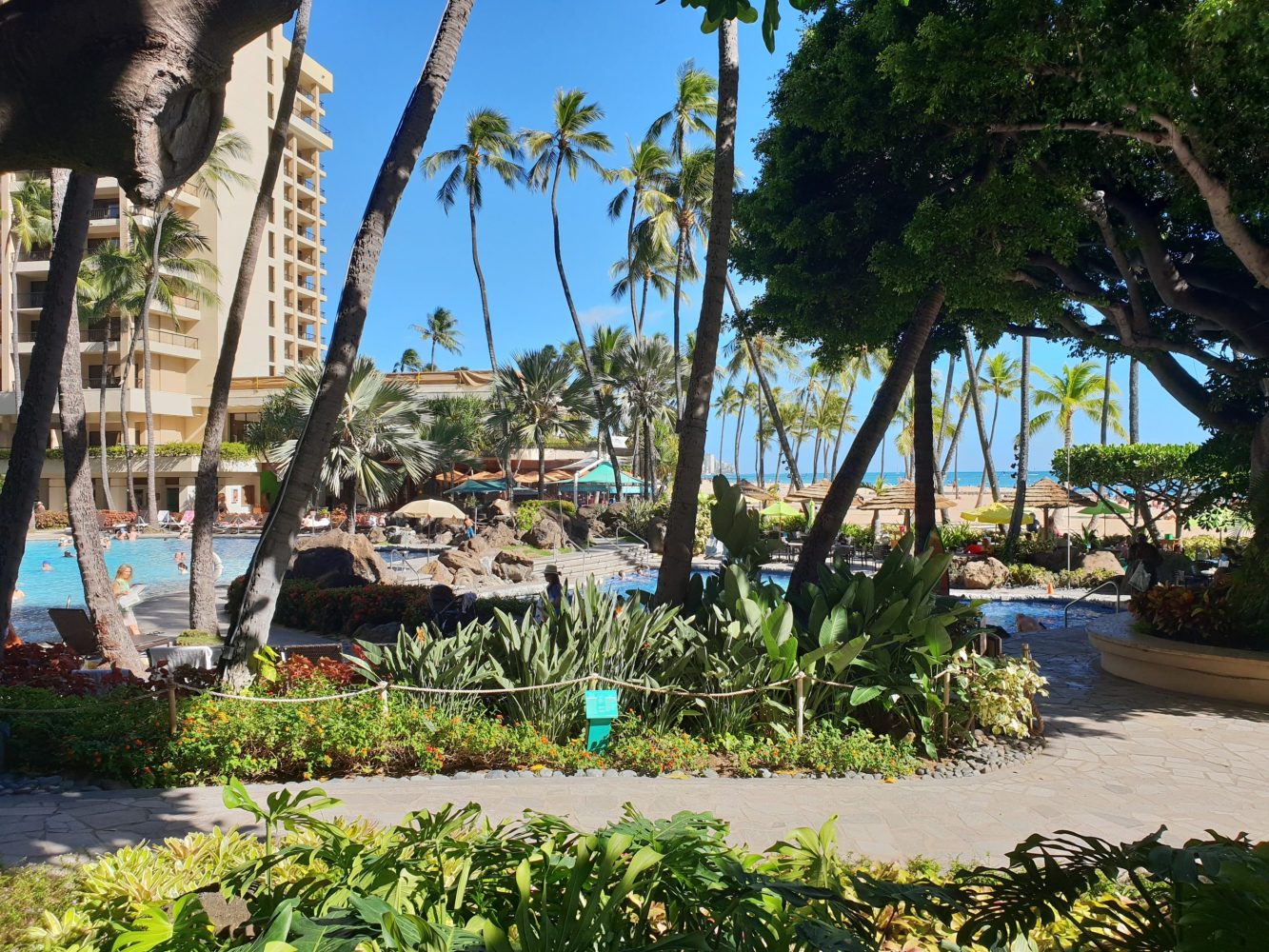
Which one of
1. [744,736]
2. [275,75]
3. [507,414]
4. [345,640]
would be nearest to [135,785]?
[744,736]

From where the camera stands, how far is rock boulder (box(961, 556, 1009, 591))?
19.7m

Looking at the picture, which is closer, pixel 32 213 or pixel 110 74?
pixel 110 74

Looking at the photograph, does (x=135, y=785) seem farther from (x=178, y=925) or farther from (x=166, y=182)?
(x=166, y=182)

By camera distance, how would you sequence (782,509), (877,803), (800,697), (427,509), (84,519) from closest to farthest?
(877,803) < (800,697) < (84,519) < (427,509) < (782,509)

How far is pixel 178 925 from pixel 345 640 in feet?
38.9

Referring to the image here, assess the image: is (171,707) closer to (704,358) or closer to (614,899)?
(614,899)

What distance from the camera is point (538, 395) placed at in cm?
3259

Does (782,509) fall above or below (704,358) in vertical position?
below

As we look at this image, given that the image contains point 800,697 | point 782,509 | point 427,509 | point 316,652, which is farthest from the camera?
point 782,509

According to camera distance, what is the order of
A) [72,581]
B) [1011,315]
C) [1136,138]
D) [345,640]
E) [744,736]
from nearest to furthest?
1. [744,736]
2. [1136,138]
3. [1011,315]
4. [345,640]
5. [72,581]

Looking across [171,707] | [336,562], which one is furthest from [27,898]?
[336,562]

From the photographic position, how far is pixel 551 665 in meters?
6.82

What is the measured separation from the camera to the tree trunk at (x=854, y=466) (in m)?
9.50

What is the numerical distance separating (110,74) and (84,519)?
876 centimetres
